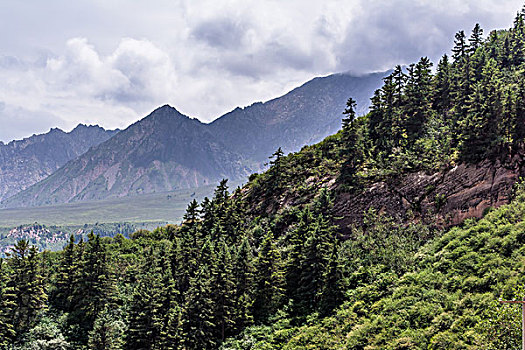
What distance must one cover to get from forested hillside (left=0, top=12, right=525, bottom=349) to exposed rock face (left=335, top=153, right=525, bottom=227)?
0.94 feet

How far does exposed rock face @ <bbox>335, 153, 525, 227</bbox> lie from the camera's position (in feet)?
129

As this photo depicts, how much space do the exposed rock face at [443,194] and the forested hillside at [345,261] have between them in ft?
0.94

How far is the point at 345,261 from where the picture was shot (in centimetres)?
4569

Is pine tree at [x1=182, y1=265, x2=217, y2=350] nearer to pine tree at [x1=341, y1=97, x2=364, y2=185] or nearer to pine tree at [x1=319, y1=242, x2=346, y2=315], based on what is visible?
pine tree at [x1=319, y1=242, x2=346, y2=315]

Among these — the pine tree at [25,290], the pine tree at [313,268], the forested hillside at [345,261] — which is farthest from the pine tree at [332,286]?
the pine tree at [25,290]

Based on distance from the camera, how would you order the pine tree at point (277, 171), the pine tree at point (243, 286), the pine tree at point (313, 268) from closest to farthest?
the pine tree at point (313, 268)
the pine tree at point (243, 286)
the pine tree at point (277, 171)

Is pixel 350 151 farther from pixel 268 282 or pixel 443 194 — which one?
pixel 268 282

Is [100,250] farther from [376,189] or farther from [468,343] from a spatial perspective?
[468,343]

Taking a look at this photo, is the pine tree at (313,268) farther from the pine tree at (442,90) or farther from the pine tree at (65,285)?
the pine tree at (65,285)

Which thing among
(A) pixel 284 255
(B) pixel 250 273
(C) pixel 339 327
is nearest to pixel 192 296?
(B) pixel 250 273

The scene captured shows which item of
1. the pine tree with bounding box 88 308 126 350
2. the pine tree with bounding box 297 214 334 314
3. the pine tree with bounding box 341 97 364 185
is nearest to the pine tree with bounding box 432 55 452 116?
the pine tree with bounding box 341 97 364 185

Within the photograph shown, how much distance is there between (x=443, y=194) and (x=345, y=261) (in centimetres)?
1435

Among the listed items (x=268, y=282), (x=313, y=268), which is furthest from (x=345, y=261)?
(x=268, y=282)

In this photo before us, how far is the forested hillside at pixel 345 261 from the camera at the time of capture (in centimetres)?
3052
